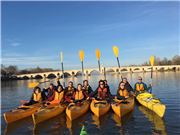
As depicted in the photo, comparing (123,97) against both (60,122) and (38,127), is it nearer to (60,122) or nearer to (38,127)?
(60,122)

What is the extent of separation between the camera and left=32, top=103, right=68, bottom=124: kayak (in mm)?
6088

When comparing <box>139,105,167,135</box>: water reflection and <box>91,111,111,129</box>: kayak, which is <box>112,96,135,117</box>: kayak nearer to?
<box>91,111,111,129</box>: kayak

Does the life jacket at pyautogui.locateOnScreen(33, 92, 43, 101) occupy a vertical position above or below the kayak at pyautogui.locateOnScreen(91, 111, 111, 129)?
above

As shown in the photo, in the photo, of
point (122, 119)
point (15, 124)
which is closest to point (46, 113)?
point (15, 124)

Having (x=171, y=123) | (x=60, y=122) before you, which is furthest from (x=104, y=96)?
(x=171, y=123)

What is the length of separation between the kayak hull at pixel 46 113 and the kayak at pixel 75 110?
0.69 m

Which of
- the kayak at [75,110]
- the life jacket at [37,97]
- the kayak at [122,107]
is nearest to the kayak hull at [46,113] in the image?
the kayak at [75,110]

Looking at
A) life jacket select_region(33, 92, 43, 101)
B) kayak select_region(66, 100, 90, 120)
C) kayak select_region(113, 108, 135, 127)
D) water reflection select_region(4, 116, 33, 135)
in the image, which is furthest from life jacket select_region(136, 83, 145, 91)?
water reflection select_region(4, 116, 33, 135)

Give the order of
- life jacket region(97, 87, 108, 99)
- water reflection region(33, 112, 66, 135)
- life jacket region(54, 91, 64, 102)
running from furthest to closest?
1. life jacket region(97, 87, 108, 99)
2. life jacket region(54, 91, 64, 102)
3. water reflection region(33, 112, 66, 135)

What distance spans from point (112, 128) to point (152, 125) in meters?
1.69

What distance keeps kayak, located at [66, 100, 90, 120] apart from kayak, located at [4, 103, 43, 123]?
2.01 m

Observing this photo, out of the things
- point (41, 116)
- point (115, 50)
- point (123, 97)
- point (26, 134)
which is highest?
point (115, 50)

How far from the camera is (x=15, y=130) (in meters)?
5.96

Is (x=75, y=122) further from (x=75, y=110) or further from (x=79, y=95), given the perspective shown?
(x=79, y=95)
